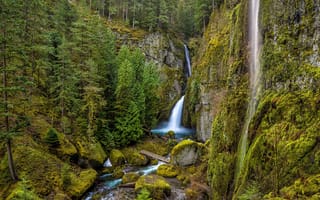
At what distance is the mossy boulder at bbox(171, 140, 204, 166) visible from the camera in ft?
75.8

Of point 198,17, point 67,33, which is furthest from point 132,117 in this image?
point 198,17

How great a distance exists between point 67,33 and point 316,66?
96.5ft

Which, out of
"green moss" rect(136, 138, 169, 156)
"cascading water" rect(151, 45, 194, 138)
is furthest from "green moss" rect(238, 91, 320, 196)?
"cascading water" rect(151, 45, 194, 138)

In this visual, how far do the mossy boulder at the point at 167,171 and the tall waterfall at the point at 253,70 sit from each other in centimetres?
1002

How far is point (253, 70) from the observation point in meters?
13.4

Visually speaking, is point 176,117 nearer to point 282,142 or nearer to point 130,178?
point 130,178

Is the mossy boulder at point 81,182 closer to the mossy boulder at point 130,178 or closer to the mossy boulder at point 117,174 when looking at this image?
the mossy boulder at point 117,174

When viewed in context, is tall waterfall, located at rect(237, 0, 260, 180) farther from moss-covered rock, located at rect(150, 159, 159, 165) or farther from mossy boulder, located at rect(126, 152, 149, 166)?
mossy boulder, located at rect(126, 152, 149, 166)

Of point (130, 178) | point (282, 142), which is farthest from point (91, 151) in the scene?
point (282, 142)

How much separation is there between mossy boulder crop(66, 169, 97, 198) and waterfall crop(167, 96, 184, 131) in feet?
66.3

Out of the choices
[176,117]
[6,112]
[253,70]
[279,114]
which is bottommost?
[176,117]

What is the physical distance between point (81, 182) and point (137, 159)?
6.92 m

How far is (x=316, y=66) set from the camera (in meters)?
8.48

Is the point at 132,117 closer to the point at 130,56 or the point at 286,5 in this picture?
the point at 130,56
